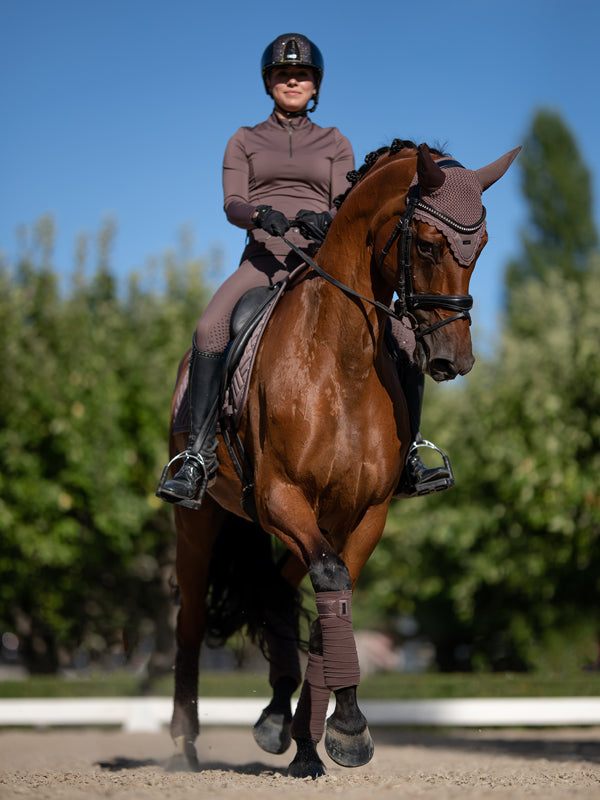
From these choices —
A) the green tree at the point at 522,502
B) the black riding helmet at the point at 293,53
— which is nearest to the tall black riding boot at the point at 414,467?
the black riding helmet at the point at 293,53

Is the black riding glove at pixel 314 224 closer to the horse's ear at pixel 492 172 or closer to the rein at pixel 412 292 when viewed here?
the rein at pixel 412 292

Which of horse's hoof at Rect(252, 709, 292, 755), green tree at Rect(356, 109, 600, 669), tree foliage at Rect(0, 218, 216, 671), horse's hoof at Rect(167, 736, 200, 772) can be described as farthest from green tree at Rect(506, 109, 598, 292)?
horse's hoof at Rect(252, 709, 292, 755)

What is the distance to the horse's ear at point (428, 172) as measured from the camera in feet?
16.6

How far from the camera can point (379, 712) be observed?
13867 millimetres

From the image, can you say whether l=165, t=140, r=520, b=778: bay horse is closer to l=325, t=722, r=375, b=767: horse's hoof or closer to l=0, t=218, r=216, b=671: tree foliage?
l=325, t=722, r=375, b=767: horse's hoof

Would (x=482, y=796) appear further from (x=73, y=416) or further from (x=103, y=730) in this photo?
(x=73, y=416)

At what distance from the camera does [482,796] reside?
412cm

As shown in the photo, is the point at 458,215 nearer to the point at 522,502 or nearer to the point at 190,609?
the point at 190,609

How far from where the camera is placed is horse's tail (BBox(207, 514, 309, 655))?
7.64m

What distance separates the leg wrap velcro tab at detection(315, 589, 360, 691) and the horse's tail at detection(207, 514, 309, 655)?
2.40m

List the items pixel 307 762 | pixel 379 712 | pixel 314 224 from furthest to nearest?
pixel 379 712 → pixel 314 224 → pixel 307 762

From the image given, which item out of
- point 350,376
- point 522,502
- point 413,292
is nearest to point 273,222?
point 350,376

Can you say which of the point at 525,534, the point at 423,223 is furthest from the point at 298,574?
the point at 525,534

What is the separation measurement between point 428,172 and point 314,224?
54.3 inches
